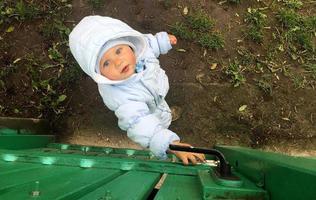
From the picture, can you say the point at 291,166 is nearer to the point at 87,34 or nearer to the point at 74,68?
the point at 87,34

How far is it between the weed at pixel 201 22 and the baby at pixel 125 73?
1.14 m

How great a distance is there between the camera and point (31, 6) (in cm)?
406

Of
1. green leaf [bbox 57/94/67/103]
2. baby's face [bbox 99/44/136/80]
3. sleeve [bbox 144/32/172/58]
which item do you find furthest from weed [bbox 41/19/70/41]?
baby's face [bbox 99/44/136/80]

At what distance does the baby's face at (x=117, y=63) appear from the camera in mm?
2402

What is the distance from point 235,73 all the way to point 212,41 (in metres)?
0.40

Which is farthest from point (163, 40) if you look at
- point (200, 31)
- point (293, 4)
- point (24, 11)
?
point (24, 11)

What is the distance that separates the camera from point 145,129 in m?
2.49

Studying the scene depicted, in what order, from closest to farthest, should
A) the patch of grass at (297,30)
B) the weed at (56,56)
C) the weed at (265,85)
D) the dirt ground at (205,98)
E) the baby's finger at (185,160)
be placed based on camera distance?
the baby's finger at (185,160) < the dirt ground at (205,98) < the weed at (265,85) < the patch of grass at (297,30) < the weed at (56,56)

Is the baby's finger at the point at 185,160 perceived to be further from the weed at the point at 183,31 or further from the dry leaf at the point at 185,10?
the dry leaf at the point at 185,10

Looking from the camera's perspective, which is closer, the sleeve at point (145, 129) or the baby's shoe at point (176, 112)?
the sleeve at point (145, 129)

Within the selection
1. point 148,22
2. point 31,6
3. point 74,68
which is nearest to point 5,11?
point 31,6

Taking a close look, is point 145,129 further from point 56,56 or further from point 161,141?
point 56,56

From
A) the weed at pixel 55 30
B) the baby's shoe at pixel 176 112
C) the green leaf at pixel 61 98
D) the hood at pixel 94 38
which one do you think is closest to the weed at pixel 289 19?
the baby's shoe at pixel 176 112

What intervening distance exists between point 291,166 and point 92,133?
2736 mm
